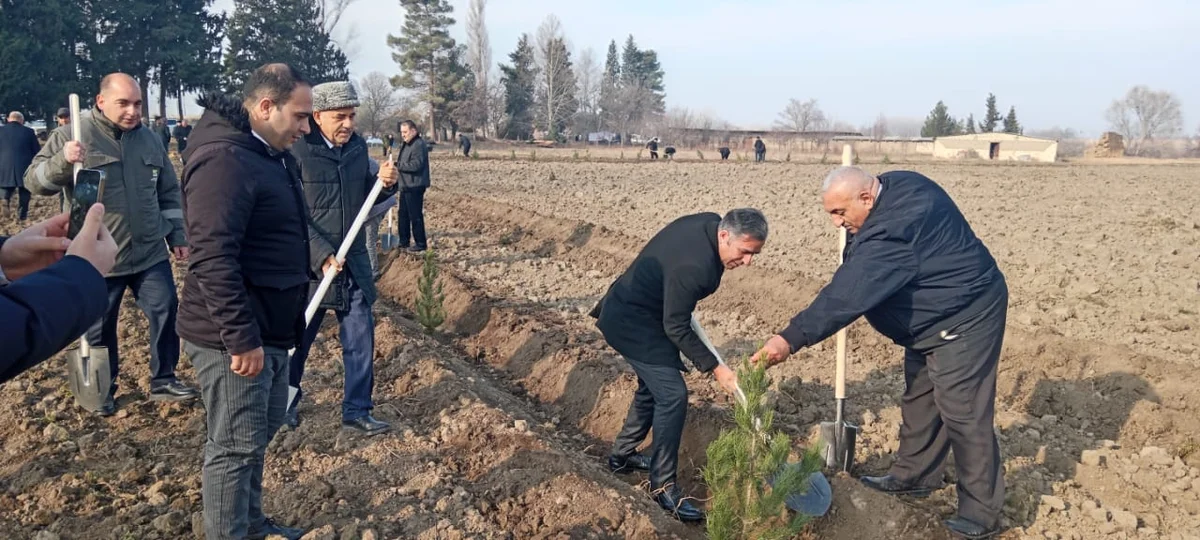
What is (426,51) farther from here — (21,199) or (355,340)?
(355,340)

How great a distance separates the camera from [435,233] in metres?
13.5

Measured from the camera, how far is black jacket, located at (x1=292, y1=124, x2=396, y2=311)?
15.8 feet

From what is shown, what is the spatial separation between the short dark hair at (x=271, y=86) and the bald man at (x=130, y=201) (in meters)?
2.16

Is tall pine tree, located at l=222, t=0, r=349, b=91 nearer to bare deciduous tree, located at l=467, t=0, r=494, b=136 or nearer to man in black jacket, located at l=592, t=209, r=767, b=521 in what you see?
bare deciduous tree, located at l=467, t=0, r=494, b=136

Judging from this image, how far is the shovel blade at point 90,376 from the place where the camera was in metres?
5.24

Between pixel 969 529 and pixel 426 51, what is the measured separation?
5486cm

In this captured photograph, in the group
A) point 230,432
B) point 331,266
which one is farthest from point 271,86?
point 331,266

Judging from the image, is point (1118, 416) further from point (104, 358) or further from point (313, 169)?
point (104, 358)

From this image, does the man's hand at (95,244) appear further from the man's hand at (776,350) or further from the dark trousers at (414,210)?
the dark trousers at (414,210)

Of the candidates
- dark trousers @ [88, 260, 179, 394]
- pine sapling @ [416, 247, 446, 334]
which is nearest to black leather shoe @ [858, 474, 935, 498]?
pine sapling @ [416, 247, 446, 334]

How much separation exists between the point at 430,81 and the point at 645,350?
5406 centimetres

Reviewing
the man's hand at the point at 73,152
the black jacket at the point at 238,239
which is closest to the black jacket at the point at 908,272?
the black jacket at the point at 238,239

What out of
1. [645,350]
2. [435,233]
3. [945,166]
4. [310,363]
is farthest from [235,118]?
[945,166]

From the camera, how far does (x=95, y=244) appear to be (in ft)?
7.52
